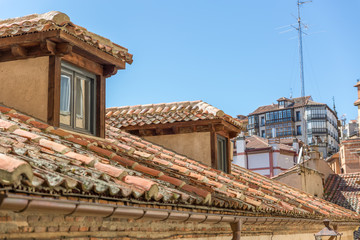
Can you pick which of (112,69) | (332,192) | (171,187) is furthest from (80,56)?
(332,192)

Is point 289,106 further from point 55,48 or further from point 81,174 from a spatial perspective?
point 81,174

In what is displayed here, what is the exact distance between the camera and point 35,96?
8484 mm

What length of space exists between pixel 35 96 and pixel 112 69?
5.89 feet

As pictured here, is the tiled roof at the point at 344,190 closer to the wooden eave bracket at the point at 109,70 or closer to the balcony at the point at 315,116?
the wooden eave bracket at the point at 109,70

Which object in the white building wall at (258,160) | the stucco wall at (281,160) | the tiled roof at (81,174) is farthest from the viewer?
the white building wall at (258,160)

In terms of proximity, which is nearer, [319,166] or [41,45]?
[41,45]

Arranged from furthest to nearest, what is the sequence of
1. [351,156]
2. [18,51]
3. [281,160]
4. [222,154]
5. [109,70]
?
[281,160] < [351,156] < [222,154] < [109,70] < [18,51]

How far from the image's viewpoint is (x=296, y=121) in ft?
280

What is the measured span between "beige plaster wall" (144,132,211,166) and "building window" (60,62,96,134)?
4.59 metres

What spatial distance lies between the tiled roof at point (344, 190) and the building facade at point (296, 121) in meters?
51.8

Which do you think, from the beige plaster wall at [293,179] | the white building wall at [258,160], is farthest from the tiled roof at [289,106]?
the beige plaster wall at [293,179]

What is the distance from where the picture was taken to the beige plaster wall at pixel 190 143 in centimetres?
1367

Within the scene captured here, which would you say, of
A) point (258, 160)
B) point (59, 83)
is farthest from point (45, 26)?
point (258, 160)

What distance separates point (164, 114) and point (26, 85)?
5903 mm
